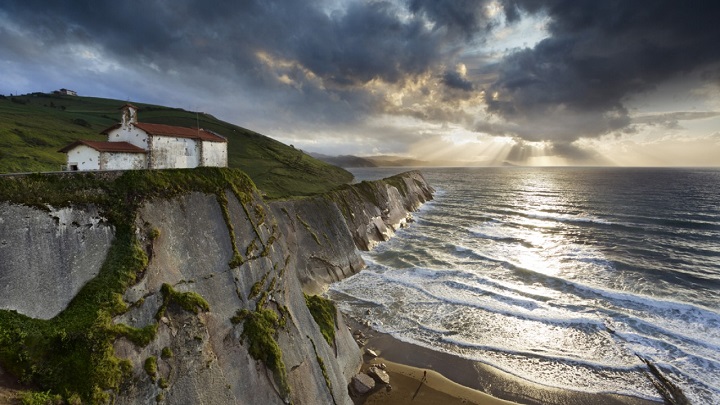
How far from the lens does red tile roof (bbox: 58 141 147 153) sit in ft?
70.5

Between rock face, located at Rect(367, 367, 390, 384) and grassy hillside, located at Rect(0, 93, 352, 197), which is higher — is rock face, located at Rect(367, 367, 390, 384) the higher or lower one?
the lower one

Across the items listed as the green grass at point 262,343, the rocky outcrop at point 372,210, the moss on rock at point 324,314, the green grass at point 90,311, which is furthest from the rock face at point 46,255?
the rocky outcrop at point 372,210

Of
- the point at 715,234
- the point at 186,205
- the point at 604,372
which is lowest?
the point at 604,372

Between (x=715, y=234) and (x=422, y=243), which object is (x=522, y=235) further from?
(x=715, y=234)

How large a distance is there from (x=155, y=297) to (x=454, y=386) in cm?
1944

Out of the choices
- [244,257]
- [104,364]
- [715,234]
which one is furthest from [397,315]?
[715,234]

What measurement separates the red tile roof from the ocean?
22021mm

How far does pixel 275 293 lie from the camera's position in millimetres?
18172

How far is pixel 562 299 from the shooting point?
33.6 meters

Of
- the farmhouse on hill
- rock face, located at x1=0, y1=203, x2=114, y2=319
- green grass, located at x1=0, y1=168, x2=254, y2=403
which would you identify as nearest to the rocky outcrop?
the farmhouse on hill

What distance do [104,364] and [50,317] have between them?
2.78 metres

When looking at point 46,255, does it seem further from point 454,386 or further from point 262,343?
point 454,386

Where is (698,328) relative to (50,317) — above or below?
below

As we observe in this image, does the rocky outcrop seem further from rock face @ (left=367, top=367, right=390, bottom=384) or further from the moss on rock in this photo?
rock face @ (left=367, top=367, right=390, bottom=384)
